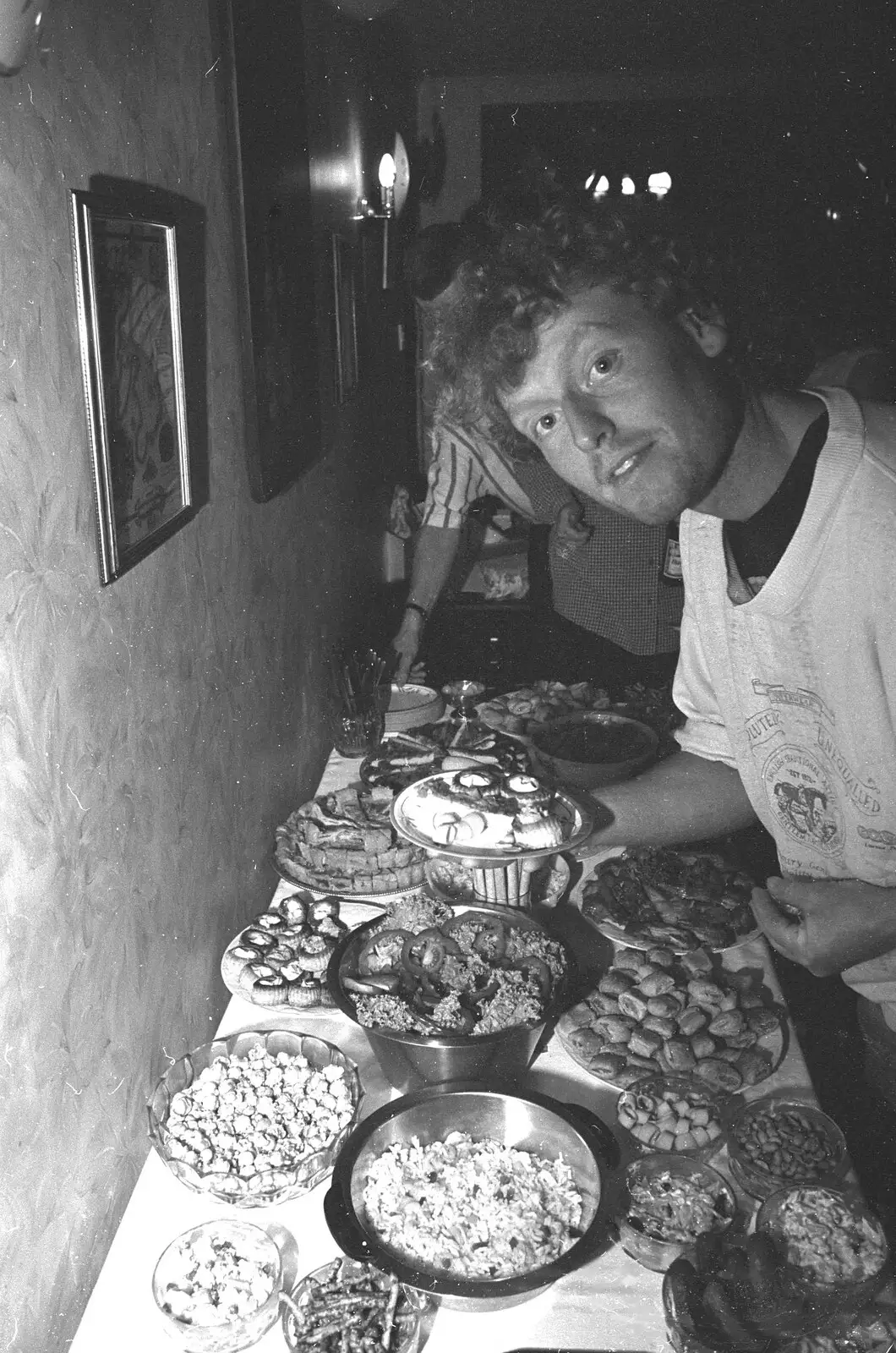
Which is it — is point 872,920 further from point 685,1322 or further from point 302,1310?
point 302,1310

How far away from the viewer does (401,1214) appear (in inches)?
41.5

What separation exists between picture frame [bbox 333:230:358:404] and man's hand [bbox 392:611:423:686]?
754mm

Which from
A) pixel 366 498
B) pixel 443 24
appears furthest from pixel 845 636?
pixel 443 24

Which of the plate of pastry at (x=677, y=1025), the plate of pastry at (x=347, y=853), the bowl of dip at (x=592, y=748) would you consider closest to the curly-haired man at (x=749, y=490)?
the plate of pastry at (x=677, y=1025)

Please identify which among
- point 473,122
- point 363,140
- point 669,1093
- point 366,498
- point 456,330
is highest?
point 473,122

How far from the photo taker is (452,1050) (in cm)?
121

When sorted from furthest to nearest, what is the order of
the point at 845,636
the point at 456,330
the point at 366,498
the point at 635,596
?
the point at 366,498
the point at 635,596
the point at 456,330
the point at 845,636

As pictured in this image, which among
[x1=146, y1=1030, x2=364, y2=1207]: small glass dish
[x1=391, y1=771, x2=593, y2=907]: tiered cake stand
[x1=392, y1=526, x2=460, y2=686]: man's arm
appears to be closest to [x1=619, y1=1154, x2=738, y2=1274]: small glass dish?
[x1=146, y1=1030, x2=364, y2=1207]: small glass dish

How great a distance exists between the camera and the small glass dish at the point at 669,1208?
1039mm

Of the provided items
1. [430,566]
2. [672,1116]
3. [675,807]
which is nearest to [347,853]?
[675,807]

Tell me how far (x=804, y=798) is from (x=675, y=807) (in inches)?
12.1

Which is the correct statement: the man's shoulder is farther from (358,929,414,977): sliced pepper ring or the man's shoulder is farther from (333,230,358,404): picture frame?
(333,230,358,404): picture frame

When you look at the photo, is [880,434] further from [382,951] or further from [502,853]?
[382,951]

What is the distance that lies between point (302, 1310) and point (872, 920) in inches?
36.1
